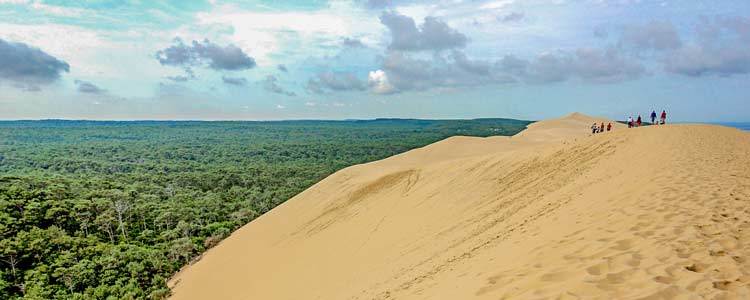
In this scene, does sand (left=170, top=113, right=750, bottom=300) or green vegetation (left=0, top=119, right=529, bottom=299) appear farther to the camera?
green vegetation (left=0, top=119, right=529, bottom=299)

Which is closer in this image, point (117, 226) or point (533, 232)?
point (533, 232)

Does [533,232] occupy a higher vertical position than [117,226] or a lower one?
higher

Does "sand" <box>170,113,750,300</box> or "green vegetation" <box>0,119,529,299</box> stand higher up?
"sand" <box>170,113,750,300</box>

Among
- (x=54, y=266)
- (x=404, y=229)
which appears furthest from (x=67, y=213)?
(x=404, y=229)

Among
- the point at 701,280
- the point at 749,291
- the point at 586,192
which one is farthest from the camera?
the point at 586,192

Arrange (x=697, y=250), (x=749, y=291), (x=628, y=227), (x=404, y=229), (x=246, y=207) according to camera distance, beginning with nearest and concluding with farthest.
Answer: (x=749, y=291) < (x=697, y=250) < (x=628, y=227) < (x=404, y=229) < (x=246, y=207)

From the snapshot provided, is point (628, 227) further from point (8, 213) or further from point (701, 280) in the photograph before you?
point (8, 213)

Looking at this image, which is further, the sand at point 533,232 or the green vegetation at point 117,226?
the green vegetation at point 117,226

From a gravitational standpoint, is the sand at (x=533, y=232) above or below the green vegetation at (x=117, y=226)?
above
